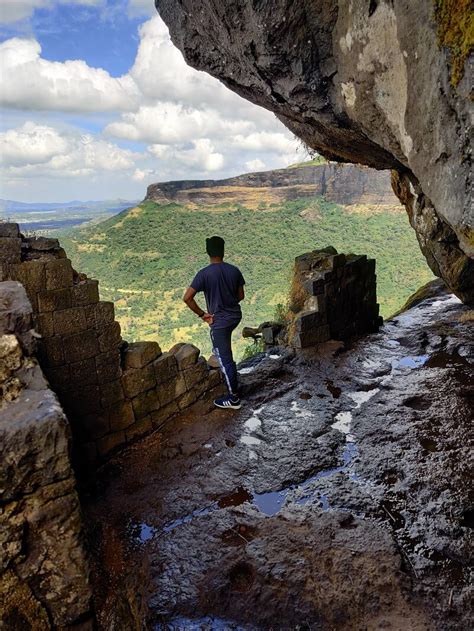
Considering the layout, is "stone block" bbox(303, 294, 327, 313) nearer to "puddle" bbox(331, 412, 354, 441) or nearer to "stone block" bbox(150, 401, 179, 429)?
"puddle" bbox(331, 412, 354, 441)

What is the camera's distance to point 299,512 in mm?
3648

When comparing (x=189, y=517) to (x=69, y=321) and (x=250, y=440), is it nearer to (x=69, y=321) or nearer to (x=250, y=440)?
(x=250, y=440)

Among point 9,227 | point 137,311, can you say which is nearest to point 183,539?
point 9,227

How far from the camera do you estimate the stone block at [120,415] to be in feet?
16.0

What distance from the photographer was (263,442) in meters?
4.85

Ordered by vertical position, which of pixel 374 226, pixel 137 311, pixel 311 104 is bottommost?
pixel 137 311

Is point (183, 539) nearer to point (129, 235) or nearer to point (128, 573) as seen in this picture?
point (128, 573)

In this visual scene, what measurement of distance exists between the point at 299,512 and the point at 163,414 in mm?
2160

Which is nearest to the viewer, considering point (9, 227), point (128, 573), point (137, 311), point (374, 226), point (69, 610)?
point (69, 610)

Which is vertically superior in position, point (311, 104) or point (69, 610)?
point (311, 104)

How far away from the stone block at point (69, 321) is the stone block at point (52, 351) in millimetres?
98

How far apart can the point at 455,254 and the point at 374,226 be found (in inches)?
1723

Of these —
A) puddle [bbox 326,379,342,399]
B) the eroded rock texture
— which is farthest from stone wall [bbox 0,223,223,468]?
the eroded rock texture

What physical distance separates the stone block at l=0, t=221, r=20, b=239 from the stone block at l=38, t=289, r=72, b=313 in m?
0.58
